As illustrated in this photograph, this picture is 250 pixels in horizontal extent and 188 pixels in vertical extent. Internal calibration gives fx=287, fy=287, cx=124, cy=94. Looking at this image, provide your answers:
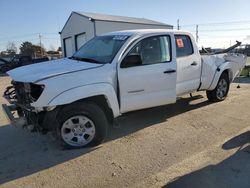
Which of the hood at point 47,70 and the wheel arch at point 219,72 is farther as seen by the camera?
the wheel arch at point 219,72

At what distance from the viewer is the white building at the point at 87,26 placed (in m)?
25.8

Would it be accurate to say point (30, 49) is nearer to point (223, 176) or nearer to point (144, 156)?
point (144, 156)

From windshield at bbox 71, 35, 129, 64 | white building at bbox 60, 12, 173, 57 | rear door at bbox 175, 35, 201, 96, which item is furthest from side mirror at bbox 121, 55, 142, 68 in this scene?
white building at bbox 60, 12, 173, 57

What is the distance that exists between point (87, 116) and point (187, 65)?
8.91ft

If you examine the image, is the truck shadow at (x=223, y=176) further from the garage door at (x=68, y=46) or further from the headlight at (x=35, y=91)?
the garage door at (x=68, y=46)

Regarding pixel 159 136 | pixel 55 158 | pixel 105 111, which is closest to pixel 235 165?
pixel 159 136

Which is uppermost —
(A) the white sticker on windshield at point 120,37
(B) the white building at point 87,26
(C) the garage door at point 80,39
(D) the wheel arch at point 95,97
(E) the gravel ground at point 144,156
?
(B) the white building at point 87,26

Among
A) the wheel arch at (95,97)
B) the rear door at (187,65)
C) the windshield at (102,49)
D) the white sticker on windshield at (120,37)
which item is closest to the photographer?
the wheel arch at (95,97)

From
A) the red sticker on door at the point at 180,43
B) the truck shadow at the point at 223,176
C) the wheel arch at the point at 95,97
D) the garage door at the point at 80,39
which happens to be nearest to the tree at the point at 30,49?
the garage door at the point at 80,39

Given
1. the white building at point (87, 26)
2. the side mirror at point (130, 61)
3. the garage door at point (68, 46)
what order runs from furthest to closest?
the garage door at point (68, 46), the white building at point (87, 26), the side mirror at point (130, 61)

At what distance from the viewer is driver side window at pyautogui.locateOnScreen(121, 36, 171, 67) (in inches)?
210

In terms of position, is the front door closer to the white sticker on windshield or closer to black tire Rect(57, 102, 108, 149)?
the white sticker on windshield

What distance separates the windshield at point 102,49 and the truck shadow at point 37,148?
1463mm

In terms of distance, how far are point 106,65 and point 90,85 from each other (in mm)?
510
